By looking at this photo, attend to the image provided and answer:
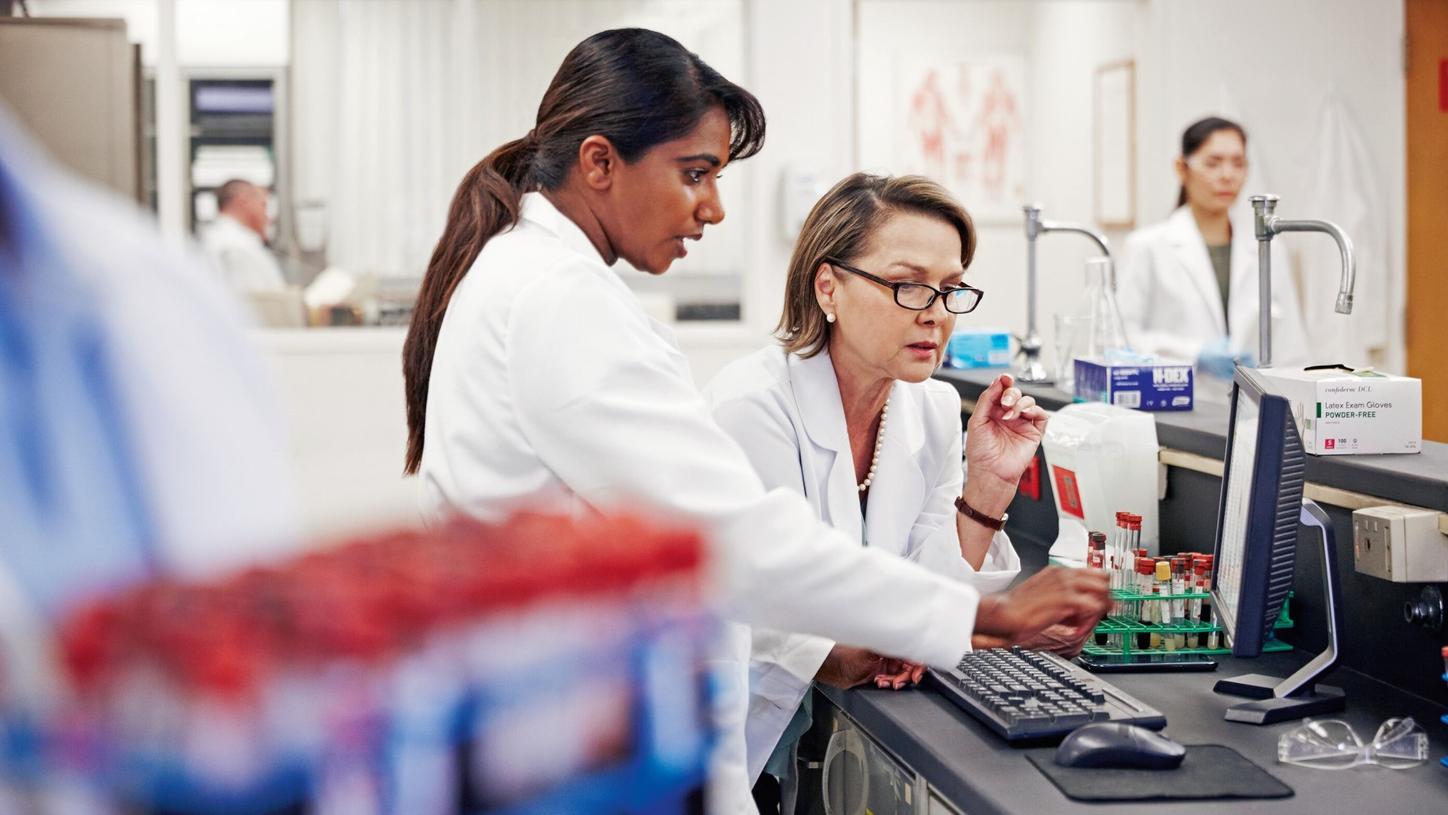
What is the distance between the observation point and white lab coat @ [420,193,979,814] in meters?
1.10

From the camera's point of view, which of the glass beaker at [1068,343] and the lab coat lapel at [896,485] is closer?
the lab coat lapel at [896,485]

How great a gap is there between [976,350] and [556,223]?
2.08 m

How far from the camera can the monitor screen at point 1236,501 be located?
1547mm

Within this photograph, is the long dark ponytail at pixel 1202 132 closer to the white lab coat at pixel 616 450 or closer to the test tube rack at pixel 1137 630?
the test tube rack at pixel 1137 630

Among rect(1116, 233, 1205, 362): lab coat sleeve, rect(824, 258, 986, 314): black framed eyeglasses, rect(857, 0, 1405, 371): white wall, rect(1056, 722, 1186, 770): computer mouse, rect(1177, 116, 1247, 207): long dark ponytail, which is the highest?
rect(857, 0, 1405, 371): white wall

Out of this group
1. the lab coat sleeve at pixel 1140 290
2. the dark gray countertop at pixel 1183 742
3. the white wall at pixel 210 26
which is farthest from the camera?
the white wall at pixel 210 26

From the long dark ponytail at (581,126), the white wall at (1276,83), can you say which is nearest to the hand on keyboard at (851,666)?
the long dark ponytail at (581,126)

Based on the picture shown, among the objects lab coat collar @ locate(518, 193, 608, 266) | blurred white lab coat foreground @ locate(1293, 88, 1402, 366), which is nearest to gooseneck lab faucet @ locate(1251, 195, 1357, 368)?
lab coat collar @ locate(518, 193, 608, 266)

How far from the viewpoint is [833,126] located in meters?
5.06

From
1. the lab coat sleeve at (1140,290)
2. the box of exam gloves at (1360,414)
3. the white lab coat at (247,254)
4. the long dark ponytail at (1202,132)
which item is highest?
the long dark ponytail at (1202,132)

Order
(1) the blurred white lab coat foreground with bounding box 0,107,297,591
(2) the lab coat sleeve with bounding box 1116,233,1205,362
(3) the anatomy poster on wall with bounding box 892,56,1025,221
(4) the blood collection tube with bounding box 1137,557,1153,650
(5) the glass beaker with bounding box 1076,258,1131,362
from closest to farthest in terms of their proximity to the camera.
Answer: (1) the blurred white lab coat foreground with bounding box 0,107,297,591 → (4) the blood collection tube with bounding box 1137,557,1153,650 → (5) the glass beaker with bounding box 1076,258,1131,362 → (2) the lab coat sleeve with bounding box 1116,233,1205,362 → (3) the anatomy poster on wall with bounding box 892,56,1025,221

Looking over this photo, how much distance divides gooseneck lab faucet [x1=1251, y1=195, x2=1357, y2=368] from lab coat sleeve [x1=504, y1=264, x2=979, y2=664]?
94cm

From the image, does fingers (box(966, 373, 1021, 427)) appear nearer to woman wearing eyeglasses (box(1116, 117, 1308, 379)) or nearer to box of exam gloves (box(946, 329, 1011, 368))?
box of exam gloves (box(946, 329, 1011, 368))

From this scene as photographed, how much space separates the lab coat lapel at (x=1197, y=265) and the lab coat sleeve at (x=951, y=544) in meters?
2.15
